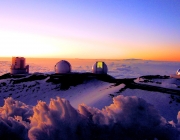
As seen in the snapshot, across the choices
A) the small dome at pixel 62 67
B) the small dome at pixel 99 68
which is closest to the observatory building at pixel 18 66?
the small dome at pixel 62 67

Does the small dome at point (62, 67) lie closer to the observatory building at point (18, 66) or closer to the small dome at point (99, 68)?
the small dome at point (99, 68)

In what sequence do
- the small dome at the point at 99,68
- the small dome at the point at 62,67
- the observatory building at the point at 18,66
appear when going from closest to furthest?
the small dome at the point at 62,67 → the small dome at the point at 99,68 → the observatory building at the point at 18,66

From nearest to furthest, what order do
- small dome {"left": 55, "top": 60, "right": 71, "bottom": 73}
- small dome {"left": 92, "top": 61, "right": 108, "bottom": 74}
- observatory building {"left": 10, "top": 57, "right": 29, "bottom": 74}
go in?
small dome {"left": 55, "top": 60, "right": 71, "bottom": 73} → small dome {"left": 92, "top": 61, "right": 108, "bottom": 74} → observatory building {"left": 10, "top": 57, "right": 29, "bottom": 74}

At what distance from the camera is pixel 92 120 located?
3.65 metres

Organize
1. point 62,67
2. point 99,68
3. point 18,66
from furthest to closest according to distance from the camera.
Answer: point 18,66 → point 99,68 → point 62,67

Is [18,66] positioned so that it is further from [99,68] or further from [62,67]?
[99,68]

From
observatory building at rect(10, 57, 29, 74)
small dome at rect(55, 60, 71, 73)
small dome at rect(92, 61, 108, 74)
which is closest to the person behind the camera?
small dome at rect(55, 60, 71, 73)

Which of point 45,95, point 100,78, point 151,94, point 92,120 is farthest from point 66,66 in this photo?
point 92,120

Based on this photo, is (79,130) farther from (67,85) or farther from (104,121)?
(67,85)

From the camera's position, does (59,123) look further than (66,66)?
No

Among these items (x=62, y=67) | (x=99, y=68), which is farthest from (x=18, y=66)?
(x=99, y=68)

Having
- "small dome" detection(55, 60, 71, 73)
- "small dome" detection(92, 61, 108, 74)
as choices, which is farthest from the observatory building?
"small dome" detection(92, 61, 108, 74)

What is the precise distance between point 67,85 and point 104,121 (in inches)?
1108

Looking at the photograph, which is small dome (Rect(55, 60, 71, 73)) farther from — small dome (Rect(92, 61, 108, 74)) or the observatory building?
the observatory building
